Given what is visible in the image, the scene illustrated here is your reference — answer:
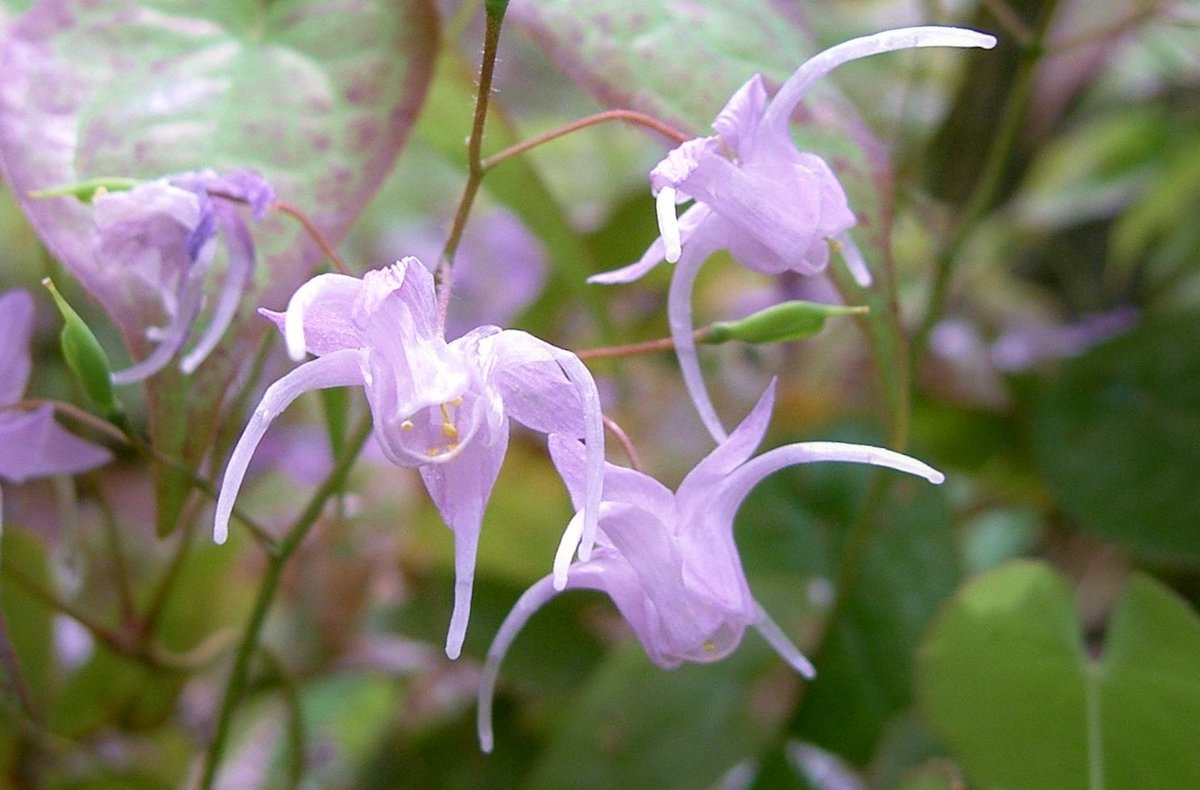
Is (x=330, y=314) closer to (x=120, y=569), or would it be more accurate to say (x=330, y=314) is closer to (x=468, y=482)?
(x=468, y=482)

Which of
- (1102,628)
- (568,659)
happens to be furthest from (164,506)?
(1102,628)

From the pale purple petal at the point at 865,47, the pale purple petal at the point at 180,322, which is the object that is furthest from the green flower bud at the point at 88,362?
the pale purple petal at the point at 865,47

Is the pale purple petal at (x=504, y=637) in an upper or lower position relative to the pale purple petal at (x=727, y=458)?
lower

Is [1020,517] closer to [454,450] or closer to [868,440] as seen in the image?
[868,440]

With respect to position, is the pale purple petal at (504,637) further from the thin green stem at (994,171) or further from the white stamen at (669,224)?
the thin green stem at (994,171)

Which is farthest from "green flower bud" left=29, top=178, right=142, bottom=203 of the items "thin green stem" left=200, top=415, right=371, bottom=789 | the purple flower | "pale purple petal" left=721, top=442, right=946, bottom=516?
"pale purple petal" left=721, top=442, right=946, bottom=516

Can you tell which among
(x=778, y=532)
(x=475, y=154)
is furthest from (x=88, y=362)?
(x=778, y=532)

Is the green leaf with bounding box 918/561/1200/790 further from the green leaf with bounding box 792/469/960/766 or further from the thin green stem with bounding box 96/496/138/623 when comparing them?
the thin green stem with bounding box 96/496/138/623
